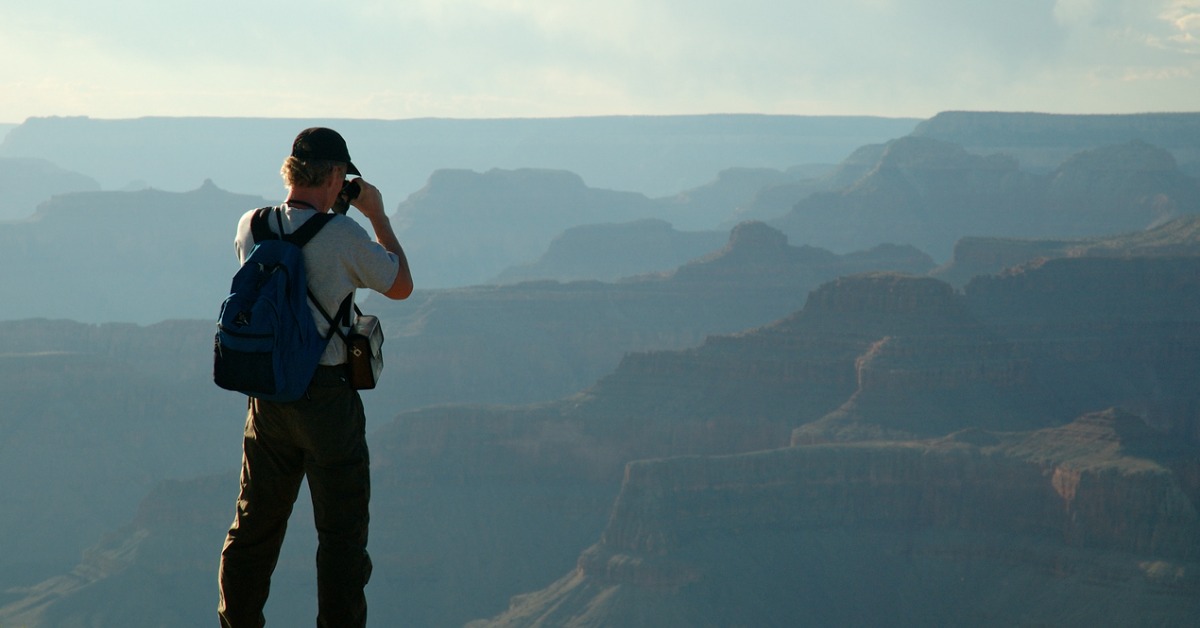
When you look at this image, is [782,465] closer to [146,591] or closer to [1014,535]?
[1014,535]

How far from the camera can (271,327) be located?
24.0 feet

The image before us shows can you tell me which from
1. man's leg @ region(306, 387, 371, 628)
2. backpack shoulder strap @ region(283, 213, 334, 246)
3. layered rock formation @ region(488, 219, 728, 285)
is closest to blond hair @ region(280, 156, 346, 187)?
backpack shoulder strap @ region(283, 213, 334, 246)

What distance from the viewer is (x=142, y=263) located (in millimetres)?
160875

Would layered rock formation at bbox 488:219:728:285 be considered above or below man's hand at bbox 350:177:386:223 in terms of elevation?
above

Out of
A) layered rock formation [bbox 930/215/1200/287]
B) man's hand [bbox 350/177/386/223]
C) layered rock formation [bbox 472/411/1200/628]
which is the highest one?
layered rock formation [bbox 930/215/1200/287]

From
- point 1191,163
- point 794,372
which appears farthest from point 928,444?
point 1191,163

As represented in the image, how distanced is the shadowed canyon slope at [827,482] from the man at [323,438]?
43117 millimetres

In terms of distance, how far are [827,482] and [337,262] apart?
51148mm

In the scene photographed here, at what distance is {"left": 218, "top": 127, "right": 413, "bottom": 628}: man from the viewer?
7605mm

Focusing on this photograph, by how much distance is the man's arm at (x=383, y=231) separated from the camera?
25.6 ft

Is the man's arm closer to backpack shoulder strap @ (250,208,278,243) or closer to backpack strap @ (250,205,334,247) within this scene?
backpack strap @ (250,205,334,247)

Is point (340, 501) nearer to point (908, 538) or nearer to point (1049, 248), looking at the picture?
point (908, 538)

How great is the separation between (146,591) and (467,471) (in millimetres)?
15965

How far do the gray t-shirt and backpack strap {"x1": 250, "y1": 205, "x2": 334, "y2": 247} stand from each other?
2 cm
